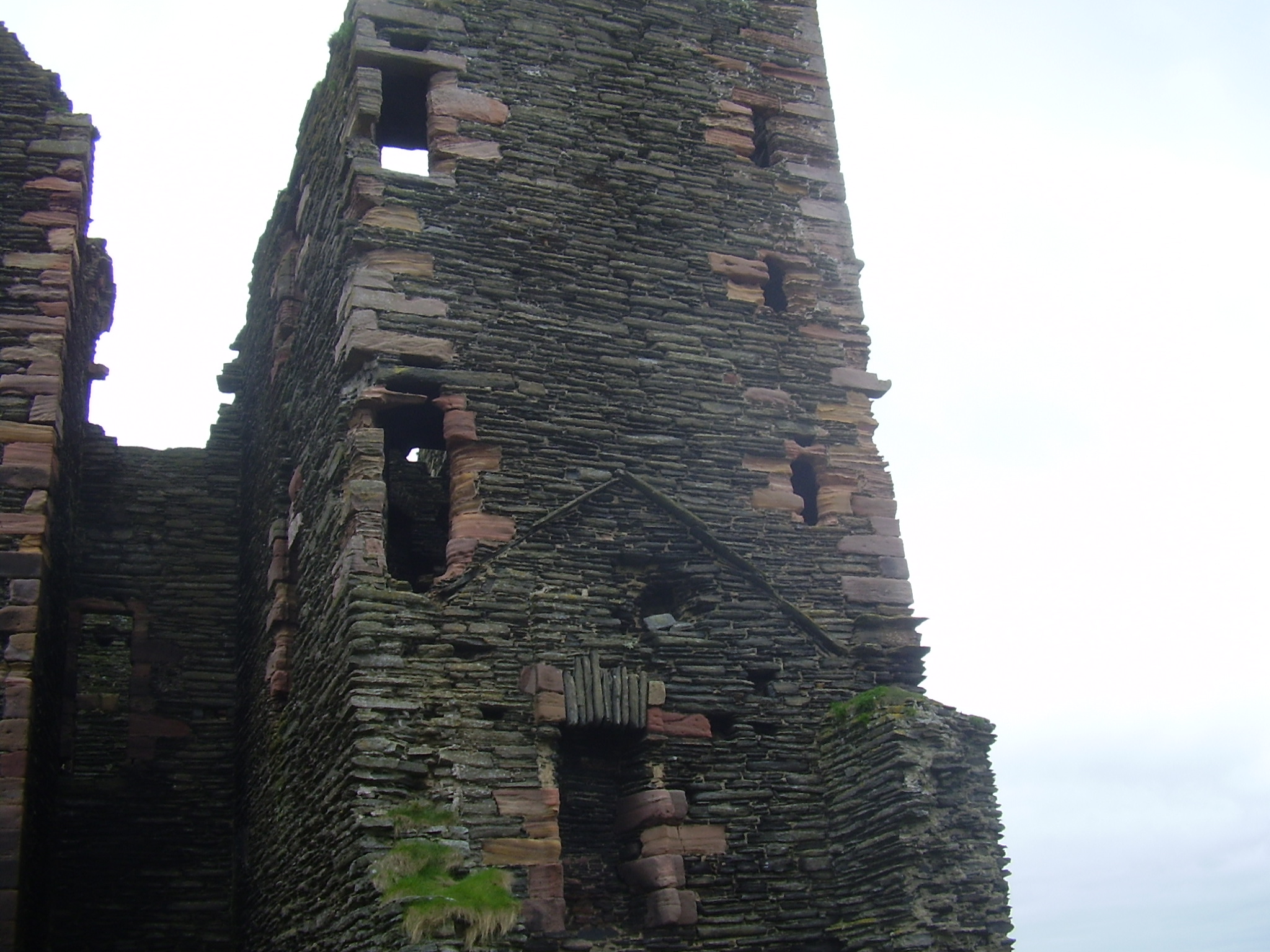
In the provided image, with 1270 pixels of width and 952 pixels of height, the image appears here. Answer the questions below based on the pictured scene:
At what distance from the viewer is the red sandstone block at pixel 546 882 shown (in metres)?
8.55

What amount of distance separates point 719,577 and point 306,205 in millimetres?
5495

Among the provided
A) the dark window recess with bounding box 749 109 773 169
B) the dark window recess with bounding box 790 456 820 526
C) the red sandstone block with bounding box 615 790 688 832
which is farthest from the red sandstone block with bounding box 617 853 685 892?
the dark window recess with bounding box 749 109 773 169

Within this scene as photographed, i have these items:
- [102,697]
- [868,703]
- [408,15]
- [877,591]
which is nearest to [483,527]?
[868,703]

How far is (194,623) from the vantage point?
13.3 m

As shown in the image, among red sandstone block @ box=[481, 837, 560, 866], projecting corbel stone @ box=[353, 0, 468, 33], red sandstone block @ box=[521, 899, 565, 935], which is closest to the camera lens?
red sandstone block @ box=[521, 899, 565, 935]

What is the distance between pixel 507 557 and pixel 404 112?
14.9 ft

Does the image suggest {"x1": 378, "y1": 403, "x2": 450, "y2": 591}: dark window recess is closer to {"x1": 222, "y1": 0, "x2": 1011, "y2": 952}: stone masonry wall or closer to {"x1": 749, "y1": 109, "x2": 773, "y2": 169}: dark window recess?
{"x1": 222, "y1": 0, "x2": 1011, "y2": 952}: stone masonry wall

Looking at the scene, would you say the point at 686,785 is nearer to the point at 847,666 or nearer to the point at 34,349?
the point at 847,666

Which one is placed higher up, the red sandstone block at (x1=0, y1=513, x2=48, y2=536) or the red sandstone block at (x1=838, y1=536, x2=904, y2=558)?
the red sandstone block at (x1=0, y1=513, x2=48, y2=536)

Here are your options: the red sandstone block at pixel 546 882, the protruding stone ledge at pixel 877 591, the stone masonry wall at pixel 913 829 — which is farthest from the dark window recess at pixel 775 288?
the red sandstone block at pixel 546 882

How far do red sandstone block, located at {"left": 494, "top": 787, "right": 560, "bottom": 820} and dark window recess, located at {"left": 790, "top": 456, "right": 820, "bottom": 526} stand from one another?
328cm

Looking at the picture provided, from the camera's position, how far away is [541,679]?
365 inches

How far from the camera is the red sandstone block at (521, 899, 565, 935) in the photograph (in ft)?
27.6

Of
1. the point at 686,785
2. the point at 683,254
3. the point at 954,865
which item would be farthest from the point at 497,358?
the point at 954,865
